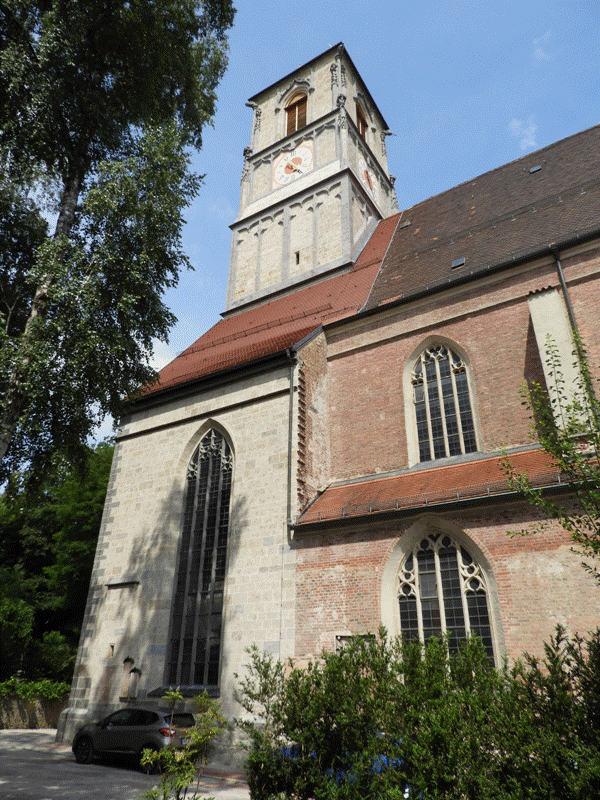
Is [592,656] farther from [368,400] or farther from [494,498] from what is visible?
[368,400]

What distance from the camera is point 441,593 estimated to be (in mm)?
9609

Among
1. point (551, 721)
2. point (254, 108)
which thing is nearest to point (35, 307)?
point (551, 721)

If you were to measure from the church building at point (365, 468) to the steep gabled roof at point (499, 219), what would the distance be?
0.30 feet

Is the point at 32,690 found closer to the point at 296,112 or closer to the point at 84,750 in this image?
the point at 84,750

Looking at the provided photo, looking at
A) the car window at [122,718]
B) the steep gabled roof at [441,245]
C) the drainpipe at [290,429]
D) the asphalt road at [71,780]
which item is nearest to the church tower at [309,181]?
the steep gabled roof at [441,245]

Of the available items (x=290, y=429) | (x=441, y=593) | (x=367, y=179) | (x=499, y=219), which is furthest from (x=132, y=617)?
(x=367, y=179)

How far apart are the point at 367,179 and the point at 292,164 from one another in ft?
11.2

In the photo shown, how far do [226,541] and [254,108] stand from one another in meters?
23.1

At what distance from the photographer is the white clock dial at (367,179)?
23688 millimetres

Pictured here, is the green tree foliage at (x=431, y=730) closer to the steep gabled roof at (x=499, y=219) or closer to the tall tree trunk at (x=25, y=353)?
the tall tree trunk at (x=25, y=353)

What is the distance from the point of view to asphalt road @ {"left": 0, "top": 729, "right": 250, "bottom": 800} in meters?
7.44

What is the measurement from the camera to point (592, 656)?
5008 mm

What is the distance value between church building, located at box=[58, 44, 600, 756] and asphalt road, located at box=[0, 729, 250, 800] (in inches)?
61.2

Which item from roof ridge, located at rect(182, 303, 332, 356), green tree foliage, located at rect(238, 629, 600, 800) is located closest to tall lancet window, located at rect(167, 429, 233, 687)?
roof ridge, located at rect(182, 303, 332, 356)
